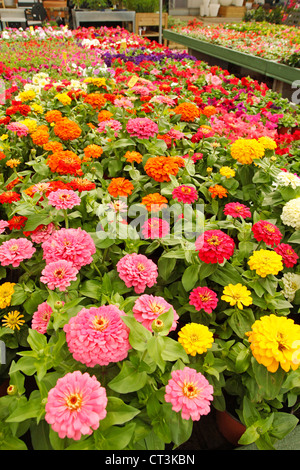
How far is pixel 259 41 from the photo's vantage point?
5855 mm

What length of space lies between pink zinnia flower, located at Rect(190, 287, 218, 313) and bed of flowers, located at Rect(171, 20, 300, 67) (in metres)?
3.97

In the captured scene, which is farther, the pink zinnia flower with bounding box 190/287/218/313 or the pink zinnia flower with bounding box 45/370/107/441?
the pink zinnia flower with bounding box 190/287/218/313

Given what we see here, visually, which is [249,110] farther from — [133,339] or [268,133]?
[133,339]

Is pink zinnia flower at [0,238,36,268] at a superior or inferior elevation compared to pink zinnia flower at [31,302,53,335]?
superior

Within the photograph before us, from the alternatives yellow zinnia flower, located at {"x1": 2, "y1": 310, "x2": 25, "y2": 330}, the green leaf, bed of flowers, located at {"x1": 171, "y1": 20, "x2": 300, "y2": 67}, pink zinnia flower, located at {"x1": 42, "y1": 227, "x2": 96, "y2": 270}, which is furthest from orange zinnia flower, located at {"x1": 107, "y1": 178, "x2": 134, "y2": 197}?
bed of flowers, located at {"x1": 171, "y1": 20, "x2": 300, "y2": 67}

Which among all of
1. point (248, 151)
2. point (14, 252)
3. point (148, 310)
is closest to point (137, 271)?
point (148, 310)

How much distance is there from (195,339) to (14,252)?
0.60 metres

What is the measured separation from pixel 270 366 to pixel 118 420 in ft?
1.20

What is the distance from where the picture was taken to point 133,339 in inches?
30.7

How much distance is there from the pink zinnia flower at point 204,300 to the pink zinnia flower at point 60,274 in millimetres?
361

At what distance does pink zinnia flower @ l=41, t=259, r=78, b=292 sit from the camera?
896 mm

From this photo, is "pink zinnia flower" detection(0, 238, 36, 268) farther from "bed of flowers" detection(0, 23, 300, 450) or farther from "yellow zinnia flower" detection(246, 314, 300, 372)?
"yellow zinnia flower" detection(246, 314, 300, 372)

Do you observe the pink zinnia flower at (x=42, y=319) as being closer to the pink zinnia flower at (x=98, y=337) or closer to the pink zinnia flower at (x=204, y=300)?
the pink zinnia flower at (x=98, y=337)
